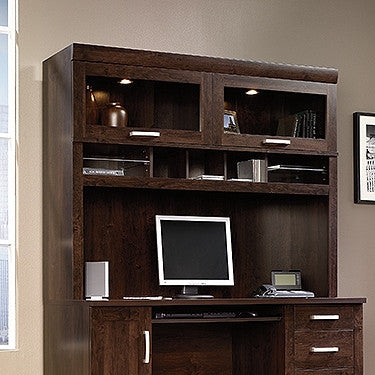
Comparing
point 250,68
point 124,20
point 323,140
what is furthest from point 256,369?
point 124,20

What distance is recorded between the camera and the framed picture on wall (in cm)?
611

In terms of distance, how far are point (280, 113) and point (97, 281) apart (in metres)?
1.50

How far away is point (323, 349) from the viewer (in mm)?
5191

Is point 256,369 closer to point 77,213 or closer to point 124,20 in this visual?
point 77,213

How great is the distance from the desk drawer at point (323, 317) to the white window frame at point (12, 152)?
1539mm

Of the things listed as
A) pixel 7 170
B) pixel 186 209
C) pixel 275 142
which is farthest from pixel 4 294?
Result: pixel 275 142

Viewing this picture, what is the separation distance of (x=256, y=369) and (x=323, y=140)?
4.47ft

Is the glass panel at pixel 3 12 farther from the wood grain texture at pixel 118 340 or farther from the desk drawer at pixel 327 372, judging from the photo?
the desk drawer at pixel 327 372

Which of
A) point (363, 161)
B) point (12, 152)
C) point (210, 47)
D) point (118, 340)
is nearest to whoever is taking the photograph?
point (118, 340)

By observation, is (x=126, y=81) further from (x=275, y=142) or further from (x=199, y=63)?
(x=275, y=142)

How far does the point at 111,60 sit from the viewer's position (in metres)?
5.07

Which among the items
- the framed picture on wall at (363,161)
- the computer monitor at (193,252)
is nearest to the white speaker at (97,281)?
the computer monitor at (193,252)

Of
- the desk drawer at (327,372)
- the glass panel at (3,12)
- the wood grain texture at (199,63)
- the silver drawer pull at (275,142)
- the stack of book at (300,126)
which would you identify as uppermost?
the glass panel at (3,12)

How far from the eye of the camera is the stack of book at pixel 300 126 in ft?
18.3
